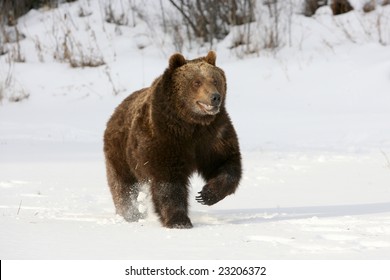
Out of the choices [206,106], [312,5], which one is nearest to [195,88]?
[206,106]

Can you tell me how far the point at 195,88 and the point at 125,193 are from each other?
1305 millimetres

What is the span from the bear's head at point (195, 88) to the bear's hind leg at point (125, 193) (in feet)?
3.43

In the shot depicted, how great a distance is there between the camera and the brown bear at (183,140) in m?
6.07

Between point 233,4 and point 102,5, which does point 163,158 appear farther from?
point 102,5

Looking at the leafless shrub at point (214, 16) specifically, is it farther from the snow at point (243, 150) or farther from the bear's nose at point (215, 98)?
the bear's nose at point (215, 98)

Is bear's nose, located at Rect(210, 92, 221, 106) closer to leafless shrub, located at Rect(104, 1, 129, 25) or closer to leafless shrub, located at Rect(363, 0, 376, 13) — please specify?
leafless shrub, located at Rect(363, 0, 376, 13)

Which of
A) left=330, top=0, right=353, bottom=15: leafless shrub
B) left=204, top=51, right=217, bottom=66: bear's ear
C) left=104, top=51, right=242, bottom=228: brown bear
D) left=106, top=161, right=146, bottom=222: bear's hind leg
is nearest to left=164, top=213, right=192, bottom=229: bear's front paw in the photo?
left=104, top=51, right=242, bottom=228: brown bear

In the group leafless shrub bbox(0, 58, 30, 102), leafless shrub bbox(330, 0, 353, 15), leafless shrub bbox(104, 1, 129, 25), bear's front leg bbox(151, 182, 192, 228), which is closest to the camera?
bear's front leg bbox(151, 182, 192, 228)

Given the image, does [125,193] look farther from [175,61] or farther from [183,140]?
[175,61]

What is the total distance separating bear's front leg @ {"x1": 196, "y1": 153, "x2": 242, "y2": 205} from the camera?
19.7ft

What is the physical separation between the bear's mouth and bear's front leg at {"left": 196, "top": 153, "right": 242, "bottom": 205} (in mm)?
478

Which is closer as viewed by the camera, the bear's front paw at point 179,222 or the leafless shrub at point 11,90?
the bear's front paw at point 179,222

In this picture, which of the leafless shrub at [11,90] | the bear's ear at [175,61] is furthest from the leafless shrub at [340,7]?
the bear's ear at [175,61]

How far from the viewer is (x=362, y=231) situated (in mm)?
5465
